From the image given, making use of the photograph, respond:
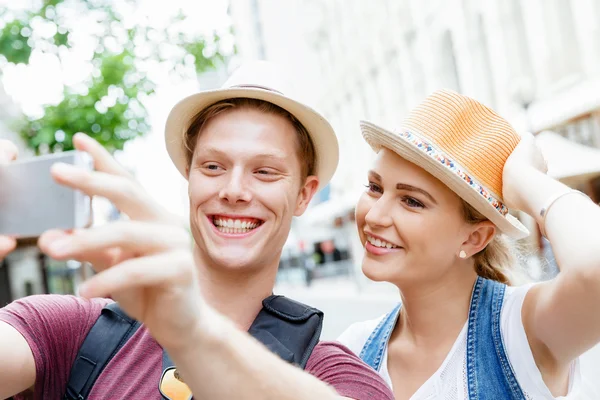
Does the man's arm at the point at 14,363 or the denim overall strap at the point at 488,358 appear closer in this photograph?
the man's arm at the point at 14,363

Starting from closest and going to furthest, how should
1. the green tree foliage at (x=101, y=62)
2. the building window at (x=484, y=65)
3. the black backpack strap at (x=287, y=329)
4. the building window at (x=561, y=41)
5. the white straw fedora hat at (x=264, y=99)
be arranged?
the black backpack strap at (x=287, y=329), the white straw fedora hat at (x=264, y=99), the green tree foliage at (x=101, y=62), the building window at (x=561, y=41), the building window at (x=484, y=65)

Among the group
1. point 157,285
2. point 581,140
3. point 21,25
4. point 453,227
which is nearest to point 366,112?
point 581,140

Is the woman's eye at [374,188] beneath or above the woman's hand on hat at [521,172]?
beneath

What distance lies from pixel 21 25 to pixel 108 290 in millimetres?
7800

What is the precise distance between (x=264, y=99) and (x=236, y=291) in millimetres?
646

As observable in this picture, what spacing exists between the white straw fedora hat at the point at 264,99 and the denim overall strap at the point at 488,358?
2.73 ft

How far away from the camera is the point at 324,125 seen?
2.43 metres

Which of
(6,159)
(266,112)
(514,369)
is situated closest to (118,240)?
(6,159)

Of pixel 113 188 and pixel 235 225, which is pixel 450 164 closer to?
pixel 235 225

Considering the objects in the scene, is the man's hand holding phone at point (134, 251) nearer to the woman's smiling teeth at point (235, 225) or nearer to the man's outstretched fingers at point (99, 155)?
the man's outstretched fingers at point (99, 155)

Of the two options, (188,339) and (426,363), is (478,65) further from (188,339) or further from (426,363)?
(188,339)

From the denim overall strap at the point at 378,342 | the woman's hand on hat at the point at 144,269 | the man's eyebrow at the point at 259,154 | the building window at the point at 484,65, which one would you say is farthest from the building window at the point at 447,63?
the woman's hand on hat at the point at 144,269

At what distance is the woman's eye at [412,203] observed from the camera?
112 inches

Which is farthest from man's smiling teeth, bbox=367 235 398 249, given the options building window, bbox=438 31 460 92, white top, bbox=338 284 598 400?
building window, bbox=438 31 460 92
